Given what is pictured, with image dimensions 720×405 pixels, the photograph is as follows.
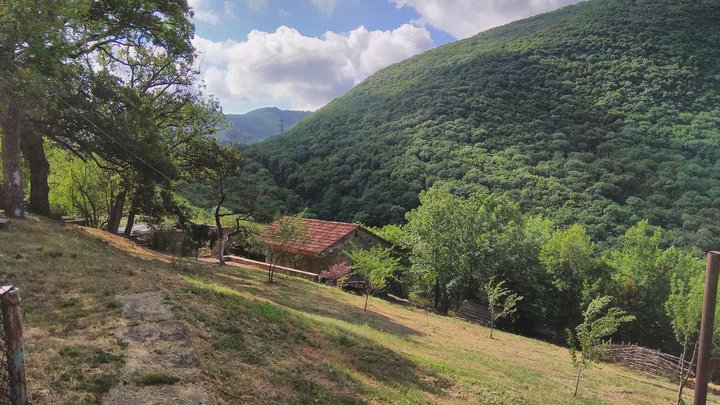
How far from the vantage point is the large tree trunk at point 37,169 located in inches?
645

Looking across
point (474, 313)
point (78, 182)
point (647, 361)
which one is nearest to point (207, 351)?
point (78, 182)

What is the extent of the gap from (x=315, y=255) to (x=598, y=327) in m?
18.4

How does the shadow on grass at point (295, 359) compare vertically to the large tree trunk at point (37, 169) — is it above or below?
below

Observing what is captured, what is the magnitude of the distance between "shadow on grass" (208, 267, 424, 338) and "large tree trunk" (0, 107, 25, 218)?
7.19 metres

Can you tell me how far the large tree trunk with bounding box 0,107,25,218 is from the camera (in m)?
13.9

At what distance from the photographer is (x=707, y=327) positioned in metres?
5.13

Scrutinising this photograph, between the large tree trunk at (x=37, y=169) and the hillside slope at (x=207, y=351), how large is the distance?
4.72 metres

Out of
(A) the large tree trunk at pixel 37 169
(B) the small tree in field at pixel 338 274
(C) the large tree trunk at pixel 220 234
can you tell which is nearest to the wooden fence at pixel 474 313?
(B) the small tree in field at pixel 338 274

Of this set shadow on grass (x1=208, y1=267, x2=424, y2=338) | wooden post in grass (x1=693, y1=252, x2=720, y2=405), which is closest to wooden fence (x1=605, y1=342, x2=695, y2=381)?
shadow on grass (x1=208, y1=267, x2=424, y2=338)

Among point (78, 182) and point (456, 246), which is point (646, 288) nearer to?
point (456, 246)

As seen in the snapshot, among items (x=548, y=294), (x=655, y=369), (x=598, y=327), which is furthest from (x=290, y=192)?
(x=598, y=327)

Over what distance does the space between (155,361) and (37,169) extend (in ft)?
50.2

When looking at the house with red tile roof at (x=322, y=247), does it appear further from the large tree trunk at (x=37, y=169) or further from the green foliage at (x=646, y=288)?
the green foliage at (x=646, y=288)

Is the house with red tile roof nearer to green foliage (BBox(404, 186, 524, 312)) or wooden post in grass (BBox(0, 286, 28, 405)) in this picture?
green foliage (BBox(404, 186, 524, 312))
